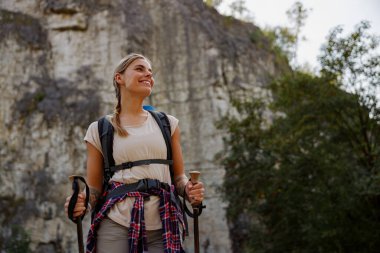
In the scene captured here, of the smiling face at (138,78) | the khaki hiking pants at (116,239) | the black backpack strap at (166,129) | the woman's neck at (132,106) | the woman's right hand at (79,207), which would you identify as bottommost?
the khaki hiking pants at (116,239)

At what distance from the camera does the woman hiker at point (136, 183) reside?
2.50 meters

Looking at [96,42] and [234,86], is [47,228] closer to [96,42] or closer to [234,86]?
[96,42]

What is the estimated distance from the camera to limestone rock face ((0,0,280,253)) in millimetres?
19688

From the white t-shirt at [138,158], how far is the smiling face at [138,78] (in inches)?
7.7

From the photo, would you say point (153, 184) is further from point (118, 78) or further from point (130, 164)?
point (118, 78)

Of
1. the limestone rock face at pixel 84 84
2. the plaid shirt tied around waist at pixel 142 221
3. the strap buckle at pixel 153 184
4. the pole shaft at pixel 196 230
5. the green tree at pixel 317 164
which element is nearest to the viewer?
the plaid shirt tied around waist at pixel 142 221

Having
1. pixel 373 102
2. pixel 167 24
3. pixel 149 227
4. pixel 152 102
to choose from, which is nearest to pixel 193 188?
pixel 149 227

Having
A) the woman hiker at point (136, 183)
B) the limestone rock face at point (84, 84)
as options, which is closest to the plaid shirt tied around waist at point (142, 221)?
the woman hiker at point (136, 183)

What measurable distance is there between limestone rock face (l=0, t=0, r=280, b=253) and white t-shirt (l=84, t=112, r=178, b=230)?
690 inches

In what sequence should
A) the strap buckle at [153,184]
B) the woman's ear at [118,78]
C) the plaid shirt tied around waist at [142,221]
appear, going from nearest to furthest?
the plaid shirt tied around waist at [142,221] → the strap buckle at [153,184] → the woman's ear at [118,78]

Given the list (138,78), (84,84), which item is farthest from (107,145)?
(84,84)

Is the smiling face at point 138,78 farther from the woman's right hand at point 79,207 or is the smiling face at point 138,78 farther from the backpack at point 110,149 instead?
the woman's right hand at point 79,207

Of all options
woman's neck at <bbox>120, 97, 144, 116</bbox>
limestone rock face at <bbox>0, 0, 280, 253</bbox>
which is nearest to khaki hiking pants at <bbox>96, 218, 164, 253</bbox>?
woman's neck at <bbox>120, 97, 144, 116</bbox>

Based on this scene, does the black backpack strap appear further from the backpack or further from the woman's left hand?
the woman's left hand
